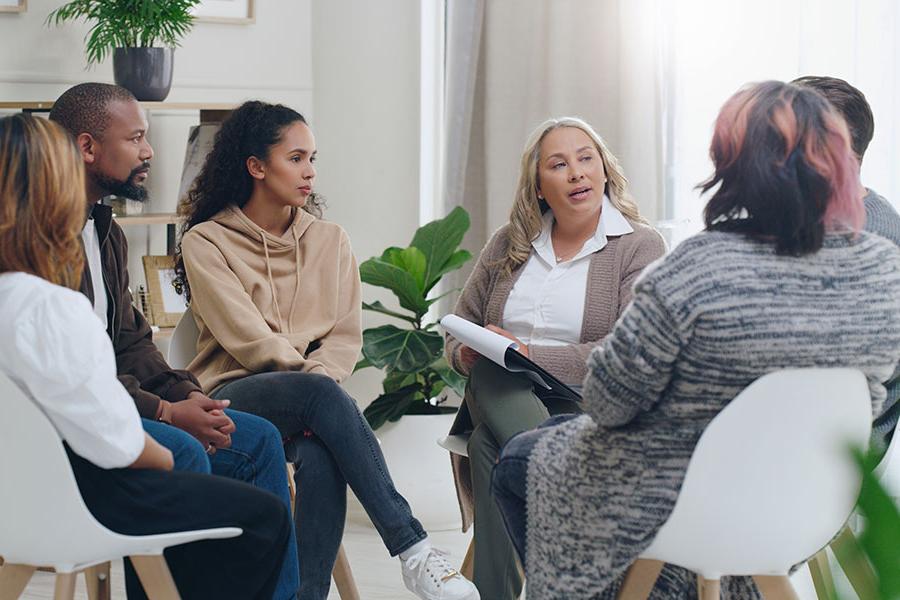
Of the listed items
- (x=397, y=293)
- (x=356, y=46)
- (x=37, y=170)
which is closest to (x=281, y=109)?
(x=397, y=293)

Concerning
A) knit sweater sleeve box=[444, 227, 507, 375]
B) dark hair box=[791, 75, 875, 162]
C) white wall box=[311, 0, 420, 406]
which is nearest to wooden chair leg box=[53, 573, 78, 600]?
knit sweater sleeve box=[444, 227, 507, 375]

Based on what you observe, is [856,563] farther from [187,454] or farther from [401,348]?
[401,348]

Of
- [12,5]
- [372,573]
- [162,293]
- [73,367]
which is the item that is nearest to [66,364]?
[73,367]

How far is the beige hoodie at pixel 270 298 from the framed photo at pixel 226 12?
4.67 feet

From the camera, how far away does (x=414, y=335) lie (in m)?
3.51

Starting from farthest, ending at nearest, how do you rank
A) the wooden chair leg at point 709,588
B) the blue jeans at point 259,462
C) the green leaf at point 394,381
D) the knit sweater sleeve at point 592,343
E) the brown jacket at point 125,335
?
the green leaf at point 394,381, the knit sweater sleeve at point 592,343, the brown jacket at point 125,335, the blue jeans at point 259,462, the wooden chair leg at point 709,588

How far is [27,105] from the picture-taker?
11.2ft

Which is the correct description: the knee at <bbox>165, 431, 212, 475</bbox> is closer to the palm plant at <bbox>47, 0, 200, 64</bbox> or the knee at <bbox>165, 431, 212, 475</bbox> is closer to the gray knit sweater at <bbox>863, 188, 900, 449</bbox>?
the gray knit sweater at <bbox>863, 188, 900, 449</bbox>

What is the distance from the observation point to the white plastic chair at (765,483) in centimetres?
150

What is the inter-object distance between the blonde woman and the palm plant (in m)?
1.42

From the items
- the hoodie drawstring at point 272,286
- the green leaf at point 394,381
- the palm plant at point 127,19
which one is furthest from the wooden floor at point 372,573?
the palm plant at point 127,19

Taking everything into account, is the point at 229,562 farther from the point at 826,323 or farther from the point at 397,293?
the point at 397,293

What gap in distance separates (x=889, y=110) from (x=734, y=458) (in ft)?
5.01

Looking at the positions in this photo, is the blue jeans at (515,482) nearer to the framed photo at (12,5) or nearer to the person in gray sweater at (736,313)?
the person in gray sweater at (736,313)
